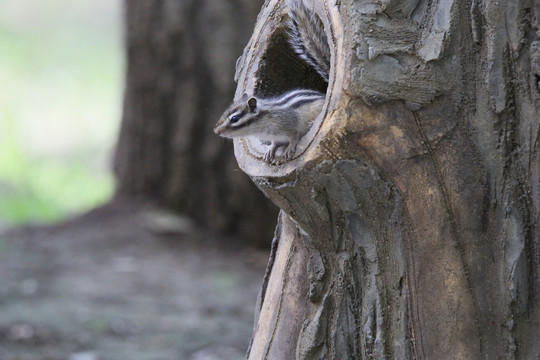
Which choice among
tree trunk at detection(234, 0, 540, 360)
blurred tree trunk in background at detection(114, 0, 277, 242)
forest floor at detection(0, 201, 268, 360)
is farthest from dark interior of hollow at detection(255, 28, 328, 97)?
blurred tree trunk in background at detection(114, 0, 277, 242)

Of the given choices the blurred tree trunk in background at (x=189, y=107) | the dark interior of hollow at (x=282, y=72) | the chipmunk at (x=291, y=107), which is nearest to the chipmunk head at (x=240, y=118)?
the chipmunk at (x=291, y=107)

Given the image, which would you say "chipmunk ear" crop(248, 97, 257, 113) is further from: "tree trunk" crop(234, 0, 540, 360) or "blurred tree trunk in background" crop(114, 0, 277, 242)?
"blurred tree trunk in background" crop(114, 0, 277, 242)

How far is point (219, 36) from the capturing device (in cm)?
536

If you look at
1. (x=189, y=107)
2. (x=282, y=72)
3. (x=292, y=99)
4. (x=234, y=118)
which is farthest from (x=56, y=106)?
(x=292, y=99)

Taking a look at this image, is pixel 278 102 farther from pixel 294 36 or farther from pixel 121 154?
pixel 121 154

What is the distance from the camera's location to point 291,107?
2488mm

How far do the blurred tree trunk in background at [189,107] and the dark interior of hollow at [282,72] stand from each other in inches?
101

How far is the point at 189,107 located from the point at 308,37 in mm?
3084

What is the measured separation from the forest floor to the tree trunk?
1.93 m

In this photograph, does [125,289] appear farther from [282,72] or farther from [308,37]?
[308,37]

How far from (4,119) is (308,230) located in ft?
20.6

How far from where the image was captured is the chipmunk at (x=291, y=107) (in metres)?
2.45

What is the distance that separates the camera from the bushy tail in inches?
96.0

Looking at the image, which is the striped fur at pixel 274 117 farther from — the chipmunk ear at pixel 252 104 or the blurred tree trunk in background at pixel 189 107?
the blurred tree trunk in background at pixel 189 107
